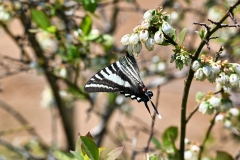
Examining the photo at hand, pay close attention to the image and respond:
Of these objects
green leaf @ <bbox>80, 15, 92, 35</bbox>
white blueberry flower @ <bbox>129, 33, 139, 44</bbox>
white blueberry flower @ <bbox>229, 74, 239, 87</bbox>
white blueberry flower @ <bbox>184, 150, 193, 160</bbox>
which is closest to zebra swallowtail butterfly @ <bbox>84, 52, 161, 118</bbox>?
white blueberry flower @ <bbox>129, 33, 139, 44</bbox>

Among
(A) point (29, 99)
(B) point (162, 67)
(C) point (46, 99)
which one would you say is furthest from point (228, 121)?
(A) point (29, 99)

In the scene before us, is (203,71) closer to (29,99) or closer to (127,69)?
(127,69)

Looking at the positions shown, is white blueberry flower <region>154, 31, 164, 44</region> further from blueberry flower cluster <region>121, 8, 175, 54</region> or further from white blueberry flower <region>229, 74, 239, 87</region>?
white blueberry flower <region>229, 74, 239, 87</region>

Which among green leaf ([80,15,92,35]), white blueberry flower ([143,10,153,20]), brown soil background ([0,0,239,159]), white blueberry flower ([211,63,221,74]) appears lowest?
white blueberry flower ([211,63,221,74])

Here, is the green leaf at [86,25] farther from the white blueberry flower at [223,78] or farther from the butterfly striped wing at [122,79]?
the white blueberry flower at [223,78]

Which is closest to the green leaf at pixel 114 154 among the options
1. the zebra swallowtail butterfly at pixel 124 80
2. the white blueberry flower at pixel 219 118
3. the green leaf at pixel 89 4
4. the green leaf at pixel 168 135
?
the zebra swallowtail butterfly at pixel 124 80

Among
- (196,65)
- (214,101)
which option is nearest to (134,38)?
(196,65)
